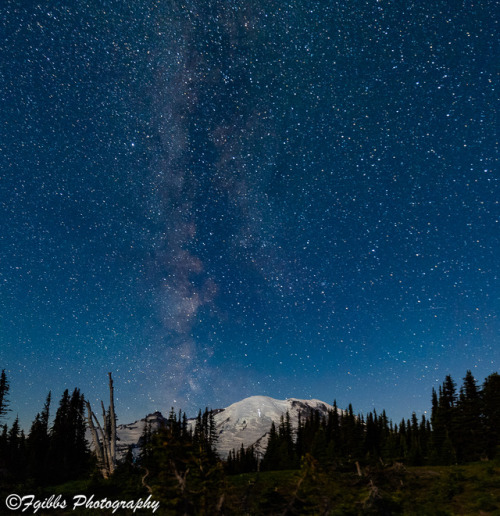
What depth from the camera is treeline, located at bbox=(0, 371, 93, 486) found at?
40625 mm

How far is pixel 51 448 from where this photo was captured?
154 ft

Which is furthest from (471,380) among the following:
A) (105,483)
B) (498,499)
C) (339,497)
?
(105,483)

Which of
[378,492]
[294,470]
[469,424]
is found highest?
[469,424]

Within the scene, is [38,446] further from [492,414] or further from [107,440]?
[492,414]

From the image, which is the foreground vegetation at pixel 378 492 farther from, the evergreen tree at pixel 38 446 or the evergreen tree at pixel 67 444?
the evergreen tree at pixel 67 444

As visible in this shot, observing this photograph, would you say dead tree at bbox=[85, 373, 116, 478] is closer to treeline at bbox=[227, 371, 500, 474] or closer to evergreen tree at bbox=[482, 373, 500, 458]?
treeline at bbox=[227, 371, 500, 474]

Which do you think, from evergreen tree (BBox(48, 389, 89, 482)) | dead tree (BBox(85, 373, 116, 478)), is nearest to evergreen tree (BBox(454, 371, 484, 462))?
dead tree (BBox(85, 373, 116, 478))

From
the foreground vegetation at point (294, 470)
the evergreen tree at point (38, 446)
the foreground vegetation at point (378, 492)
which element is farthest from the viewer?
the evergreen tree at point (38, 446)

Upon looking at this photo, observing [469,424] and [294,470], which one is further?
[469,424]

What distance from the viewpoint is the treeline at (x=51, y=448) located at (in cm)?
4062

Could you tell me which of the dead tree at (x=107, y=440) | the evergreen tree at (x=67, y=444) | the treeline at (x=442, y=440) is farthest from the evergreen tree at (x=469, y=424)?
the evergreen tree at (x=67, y=444)

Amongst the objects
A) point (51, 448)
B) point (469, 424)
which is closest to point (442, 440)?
point (469, 424)

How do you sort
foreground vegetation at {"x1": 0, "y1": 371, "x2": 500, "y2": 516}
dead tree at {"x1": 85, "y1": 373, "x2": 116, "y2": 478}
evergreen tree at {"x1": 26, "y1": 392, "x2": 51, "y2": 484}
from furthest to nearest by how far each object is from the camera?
evergreen tree at {"x1": 26, "y1": 392, "x2": 51, "y2": 484} < dead tree at {"x1": 85, "y1": 373, "x2": 116, "y2": 478} < foreground vegetation at {"x1": 0, "y1": 371, "x2": 500, "y2": 516}

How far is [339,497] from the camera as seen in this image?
21.2 m
